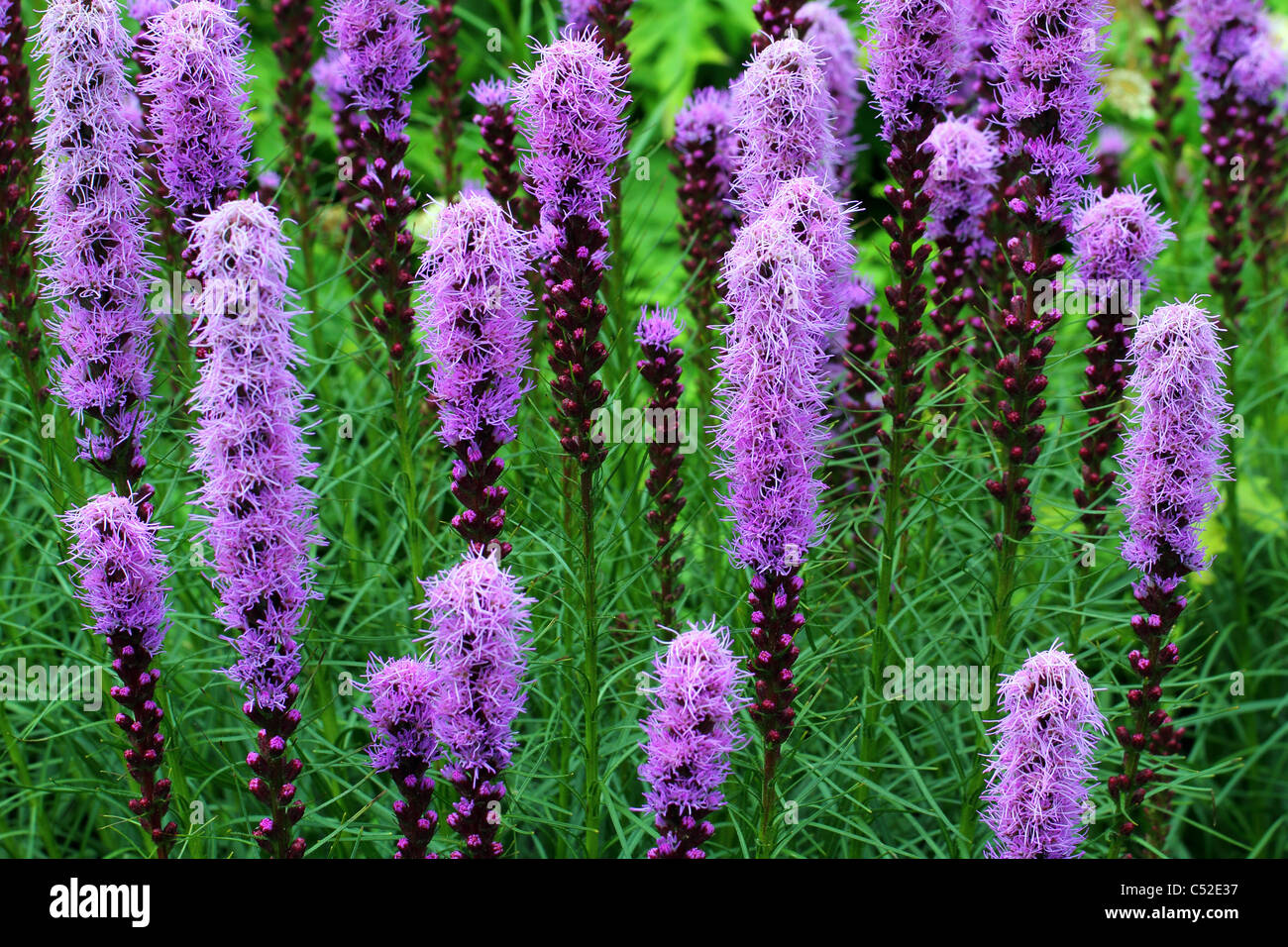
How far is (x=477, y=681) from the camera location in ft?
8.89

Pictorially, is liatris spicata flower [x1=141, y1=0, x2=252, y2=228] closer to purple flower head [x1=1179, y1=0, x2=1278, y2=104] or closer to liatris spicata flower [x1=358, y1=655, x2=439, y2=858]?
liatris spicata flower [x1=358, y1=655, x2=439, y2=858]

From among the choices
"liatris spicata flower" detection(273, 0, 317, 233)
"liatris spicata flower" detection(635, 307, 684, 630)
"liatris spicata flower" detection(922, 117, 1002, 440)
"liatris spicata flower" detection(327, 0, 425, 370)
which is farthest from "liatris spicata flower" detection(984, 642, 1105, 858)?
"liatris spicata flower" detection(273, 0, 317, 233)

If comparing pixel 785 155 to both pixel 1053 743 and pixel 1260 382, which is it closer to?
pixel 1053 743

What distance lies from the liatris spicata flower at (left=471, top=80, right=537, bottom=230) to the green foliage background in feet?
1.05

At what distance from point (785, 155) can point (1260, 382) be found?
318 cm

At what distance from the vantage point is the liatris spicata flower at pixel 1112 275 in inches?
139

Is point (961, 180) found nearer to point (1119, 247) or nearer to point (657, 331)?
point (1119, 247)

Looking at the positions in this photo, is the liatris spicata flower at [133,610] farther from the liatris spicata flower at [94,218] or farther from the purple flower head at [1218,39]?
the purple flower head at [1218,39]

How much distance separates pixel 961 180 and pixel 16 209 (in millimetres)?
2932

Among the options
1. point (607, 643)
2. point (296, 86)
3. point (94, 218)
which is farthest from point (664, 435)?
point (296, 86)

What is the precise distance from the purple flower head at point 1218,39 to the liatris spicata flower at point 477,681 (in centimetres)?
386

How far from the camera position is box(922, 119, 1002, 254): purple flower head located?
3787 millimetres

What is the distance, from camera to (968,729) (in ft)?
14.1

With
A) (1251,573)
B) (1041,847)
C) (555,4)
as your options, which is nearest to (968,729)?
(1041,847)
